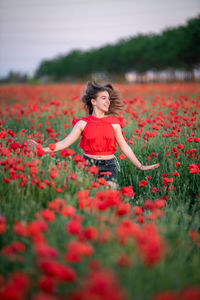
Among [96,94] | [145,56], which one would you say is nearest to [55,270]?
[96,94]

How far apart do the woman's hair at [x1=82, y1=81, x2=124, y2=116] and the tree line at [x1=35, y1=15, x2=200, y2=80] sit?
18347mm

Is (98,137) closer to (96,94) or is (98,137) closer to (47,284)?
(96,94)

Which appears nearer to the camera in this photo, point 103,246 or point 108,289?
point 108,289

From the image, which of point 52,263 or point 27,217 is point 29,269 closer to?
point 52,263

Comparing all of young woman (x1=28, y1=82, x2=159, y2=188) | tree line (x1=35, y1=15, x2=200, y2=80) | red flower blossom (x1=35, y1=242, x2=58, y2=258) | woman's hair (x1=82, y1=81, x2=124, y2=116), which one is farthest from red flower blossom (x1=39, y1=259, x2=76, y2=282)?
tree line (x1=35, y1=15, x2=200, y2=80)

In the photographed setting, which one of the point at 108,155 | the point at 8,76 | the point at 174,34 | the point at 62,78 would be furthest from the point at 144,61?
the point at 8,76

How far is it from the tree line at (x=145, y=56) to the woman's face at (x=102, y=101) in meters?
18.7

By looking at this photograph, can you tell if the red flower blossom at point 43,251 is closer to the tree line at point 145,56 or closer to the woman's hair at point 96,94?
the woman's hair at point 96,94

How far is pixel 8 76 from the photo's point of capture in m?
90.8

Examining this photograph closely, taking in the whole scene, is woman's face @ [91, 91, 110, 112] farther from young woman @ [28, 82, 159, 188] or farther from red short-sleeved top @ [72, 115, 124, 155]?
red short-sleeved top @ [72, 115, 124, 155]

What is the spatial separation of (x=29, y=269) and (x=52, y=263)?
313mm

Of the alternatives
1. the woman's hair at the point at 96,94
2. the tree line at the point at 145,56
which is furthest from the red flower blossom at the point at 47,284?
the tree line at the point at 145,56

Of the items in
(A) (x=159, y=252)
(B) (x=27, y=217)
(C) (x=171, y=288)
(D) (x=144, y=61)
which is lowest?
(C) (x=171, y=288)

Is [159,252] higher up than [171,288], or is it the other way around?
[159,252]
